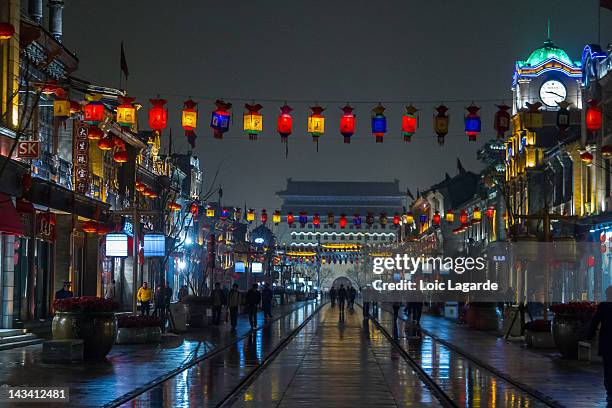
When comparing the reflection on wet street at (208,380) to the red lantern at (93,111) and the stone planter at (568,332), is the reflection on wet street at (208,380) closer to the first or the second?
the stone planter at (568,332)

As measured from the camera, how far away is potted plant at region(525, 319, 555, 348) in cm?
3375

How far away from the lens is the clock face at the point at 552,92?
8194 cm

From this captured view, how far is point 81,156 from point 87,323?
2401 centimetres

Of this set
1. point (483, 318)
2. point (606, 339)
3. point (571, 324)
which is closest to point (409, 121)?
point (483, 318)

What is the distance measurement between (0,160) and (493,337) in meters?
19.9

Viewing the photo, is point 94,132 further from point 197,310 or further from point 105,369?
point 105,369

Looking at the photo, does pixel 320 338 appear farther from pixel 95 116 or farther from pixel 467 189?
pixel 467 189

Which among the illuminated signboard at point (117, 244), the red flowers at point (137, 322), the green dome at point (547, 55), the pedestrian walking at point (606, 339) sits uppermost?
the green dome at point (547, 55)

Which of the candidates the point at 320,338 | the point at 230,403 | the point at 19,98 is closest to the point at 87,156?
the point at 19,98

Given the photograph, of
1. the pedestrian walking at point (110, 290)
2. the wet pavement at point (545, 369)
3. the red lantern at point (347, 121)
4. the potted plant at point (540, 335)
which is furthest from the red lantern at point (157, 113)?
the pedestrian walking at point (110, 290)

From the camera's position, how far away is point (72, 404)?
697 inches

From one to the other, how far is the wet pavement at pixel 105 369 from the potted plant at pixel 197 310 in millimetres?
10424

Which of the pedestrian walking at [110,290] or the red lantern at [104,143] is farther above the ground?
the red lantern at [104,143]

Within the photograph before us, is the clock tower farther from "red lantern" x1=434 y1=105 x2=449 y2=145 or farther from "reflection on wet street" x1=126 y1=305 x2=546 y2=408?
"reflection on wet street" x1=126 y1=305 x2=546 y2=408
